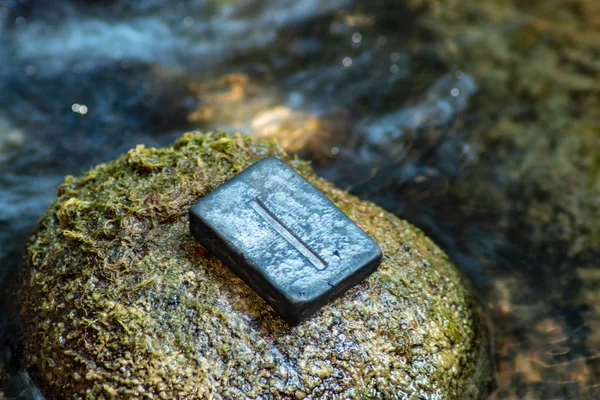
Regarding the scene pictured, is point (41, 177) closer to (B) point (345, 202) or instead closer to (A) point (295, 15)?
(B) point (345, 202)

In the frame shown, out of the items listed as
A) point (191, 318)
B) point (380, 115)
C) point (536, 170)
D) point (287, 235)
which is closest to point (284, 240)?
point (287, 235)

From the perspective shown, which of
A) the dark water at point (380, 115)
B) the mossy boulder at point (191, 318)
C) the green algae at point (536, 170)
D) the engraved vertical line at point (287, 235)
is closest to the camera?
the mossy boulder at point (191, 318)

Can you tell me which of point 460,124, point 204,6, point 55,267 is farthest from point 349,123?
point 55,267

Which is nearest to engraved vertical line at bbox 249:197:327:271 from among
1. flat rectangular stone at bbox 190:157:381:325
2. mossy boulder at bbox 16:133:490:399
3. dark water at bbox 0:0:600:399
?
flat rectangular stone at bbox 190:157:381:325

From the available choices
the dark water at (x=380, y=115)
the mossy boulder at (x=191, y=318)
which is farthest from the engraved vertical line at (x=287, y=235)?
the dark water at (x=380, y=115)

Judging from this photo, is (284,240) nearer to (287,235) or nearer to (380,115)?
(287,235)

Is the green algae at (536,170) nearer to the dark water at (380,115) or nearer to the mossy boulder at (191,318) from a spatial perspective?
the dark water at (380,115)
